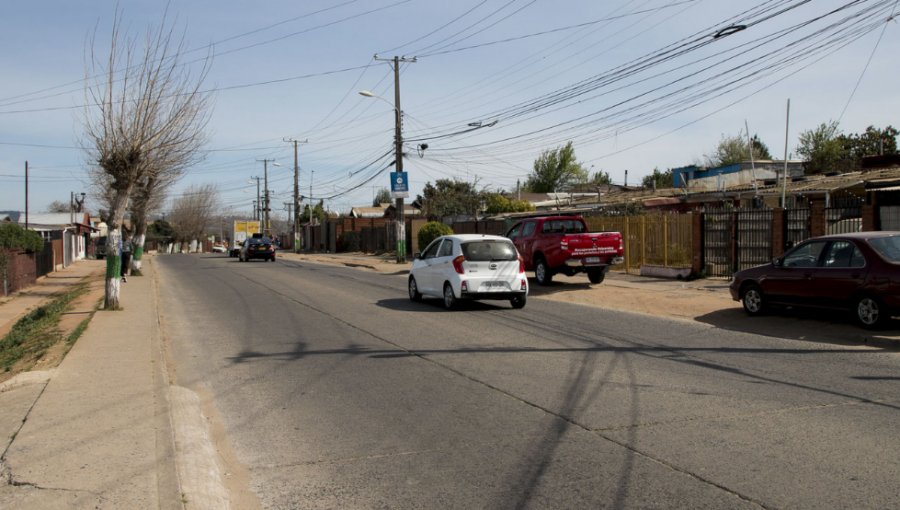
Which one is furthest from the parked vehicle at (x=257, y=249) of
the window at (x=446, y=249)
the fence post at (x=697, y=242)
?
the window at (x=446, y=249)

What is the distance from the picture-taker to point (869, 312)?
11.5m

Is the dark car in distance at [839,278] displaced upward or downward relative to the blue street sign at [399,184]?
downward

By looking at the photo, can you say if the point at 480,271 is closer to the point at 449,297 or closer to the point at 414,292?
the point at 449,297

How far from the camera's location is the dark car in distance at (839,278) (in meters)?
11.3

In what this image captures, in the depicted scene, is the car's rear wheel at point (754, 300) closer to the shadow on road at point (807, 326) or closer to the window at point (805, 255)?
the shadow on road at point (807, 326)

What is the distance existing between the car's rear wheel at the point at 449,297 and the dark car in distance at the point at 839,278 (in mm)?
5811

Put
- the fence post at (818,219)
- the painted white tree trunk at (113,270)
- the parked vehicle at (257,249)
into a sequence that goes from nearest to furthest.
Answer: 1. the painted white tree trunk at (113,270)
2. the fence post at (818,219)
3. the parked vehicle at (257,249)

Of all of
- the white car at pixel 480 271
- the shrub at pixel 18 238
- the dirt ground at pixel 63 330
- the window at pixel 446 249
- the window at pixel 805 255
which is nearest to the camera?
the dirt ground at pixel 63 330

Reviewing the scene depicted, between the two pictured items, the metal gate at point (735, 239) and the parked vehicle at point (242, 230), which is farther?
the parked vehicle at point (242, 230)

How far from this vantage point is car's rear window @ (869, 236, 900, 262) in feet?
37.2

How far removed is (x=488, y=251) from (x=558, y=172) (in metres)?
60.2

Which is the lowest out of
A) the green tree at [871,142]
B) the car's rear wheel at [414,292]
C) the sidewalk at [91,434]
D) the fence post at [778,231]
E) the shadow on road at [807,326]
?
the sidewalk at [91,434]

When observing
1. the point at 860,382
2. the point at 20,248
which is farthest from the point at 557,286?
the point at 20,248

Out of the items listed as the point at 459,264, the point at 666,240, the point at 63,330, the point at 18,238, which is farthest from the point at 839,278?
the point at 18,238
